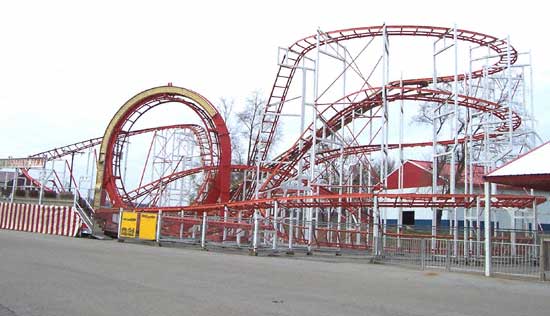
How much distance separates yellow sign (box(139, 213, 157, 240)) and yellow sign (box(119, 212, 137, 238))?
1.80ft

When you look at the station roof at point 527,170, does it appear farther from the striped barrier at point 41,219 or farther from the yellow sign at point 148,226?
the striped barrier at point 41,219

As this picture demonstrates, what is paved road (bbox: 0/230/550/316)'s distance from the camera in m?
8.02

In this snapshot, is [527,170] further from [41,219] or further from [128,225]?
[41,219]

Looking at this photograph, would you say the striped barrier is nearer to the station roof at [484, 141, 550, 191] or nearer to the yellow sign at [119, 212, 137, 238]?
the yellow sign at [119, 212, 137, 238]

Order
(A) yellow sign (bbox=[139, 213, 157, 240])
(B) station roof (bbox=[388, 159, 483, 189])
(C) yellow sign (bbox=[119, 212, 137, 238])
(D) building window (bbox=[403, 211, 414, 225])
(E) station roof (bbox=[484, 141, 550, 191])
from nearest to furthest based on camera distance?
(E) station roof (bbox=[484, 141, 550, 191]) < (A) yellow sign (bbox=[139, 213, 157, 240]) < (C) yellow sign (bbox=[119, 212, 137, 238]) < (D) building window (bbox=[403, 211, 414, 225]) < (B) station roof (bbox=[388, 159, 483, 189])

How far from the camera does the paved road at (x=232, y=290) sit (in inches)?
316

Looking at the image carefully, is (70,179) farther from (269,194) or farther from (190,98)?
(269,194)

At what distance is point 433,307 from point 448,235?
42.6ft

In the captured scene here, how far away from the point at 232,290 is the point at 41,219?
23.3 meters

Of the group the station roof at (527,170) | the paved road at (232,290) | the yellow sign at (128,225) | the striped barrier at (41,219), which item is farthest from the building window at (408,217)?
the paved road at (232,290)

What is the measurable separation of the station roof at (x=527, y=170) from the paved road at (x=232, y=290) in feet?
9.82

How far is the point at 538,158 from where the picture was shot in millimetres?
15422

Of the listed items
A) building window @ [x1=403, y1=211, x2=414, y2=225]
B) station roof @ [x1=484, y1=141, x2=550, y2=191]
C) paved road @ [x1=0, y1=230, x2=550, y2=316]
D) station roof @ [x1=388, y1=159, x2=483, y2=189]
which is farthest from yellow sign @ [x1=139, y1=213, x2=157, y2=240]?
station roof @ [x1=388, y1=159, x2=483, y2=189]

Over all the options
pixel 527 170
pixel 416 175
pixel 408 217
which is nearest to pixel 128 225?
pixel 527 170
